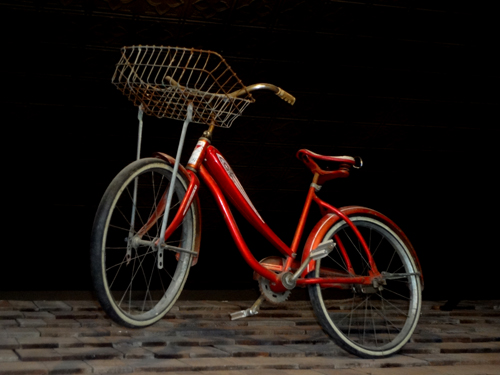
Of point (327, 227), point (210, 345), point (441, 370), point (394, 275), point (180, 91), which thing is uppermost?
point (180, 91)

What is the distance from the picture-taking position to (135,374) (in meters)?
2.26

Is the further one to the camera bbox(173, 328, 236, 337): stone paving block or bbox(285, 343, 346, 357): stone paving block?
bbox(173, 328, 236, 337): stone paving block

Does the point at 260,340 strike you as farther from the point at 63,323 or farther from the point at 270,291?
the point at 63,323

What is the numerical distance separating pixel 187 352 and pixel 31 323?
2.76 ft

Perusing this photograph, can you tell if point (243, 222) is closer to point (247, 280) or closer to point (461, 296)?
point (247, 280)

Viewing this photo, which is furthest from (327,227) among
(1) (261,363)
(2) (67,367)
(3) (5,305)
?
(3) (5,305)

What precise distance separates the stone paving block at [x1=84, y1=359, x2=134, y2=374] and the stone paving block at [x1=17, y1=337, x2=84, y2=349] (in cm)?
24

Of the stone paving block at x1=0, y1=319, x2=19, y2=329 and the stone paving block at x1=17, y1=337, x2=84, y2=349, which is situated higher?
the stone paving block at x1=0, y1=319, x2=19, y2=329

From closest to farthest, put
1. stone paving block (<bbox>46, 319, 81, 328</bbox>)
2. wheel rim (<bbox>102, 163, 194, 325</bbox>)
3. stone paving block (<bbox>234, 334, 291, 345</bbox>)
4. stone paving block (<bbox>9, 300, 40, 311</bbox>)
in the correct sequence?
wheel rim (<bbox>102, 163, 194, 325</bbox>) < stone paving block (<bbox>234, 334, 291, 345</bbox>) < stone paving block (<bbox>46, 319, 81, 328</bbox>) < stone paving block (<bbox>9, 300, 40, 311</bbox>)

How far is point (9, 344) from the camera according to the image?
8.26 ft

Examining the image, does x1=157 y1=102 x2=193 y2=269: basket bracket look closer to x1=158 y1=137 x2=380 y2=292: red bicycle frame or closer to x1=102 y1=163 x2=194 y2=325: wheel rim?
x1=158 y1=137 x2=380 y2=292: red bicycle frame

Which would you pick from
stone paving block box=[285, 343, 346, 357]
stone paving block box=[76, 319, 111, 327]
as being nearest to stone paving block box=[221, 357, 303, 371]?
stone paving block box=[285, 343, 346, 357]

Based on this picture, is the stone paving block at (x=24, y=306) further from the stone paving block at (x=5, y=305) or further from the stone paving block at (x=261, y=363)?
the stone paving block at (x=261, y=363)

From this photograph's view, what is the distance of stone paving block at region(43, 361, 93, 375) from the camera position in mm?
2188
